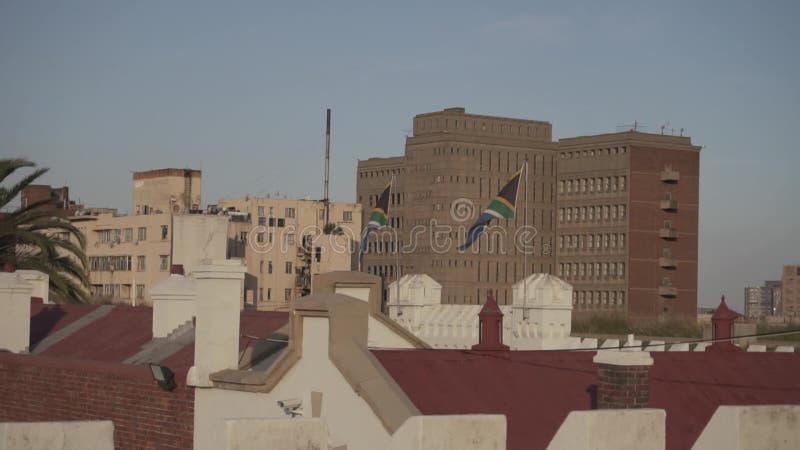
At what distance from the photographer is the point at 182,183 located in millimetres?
131500

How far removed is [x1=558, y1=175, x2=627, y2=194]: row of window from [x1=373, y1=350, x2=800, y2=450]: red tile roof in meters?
133

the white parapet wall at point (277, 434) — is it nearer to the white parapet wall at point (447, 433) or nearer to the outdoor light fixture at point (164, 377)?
the white parapet wall at point (447, 433)

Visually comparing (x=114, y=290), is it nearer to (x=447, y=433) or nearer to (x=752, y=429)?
(x=752, y=429)

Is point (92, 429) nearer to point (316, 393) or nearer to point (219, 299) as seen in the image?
point (316, 393)

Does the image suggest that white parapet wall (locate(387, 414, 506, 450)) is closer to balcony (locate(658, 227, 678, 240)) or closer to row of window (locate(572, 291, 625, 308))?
row of window (locate(572, 291, 625, 308))

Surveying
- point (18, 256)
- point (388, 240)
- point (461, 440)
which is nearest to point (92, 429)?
point (461, 440)

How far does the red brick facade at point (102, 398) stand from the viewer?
19.9m

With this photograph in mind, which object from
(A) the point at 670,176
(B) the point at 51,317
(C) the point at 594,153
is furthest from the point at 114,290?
(B) the point at 51,317

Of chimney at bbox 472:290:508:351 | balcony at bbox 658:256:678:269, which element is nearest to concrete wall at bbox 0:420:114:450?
chimney at bbox 472:290:508:351

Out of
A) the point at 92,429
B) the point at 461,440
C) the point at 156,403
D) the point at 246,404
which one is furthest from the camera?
the point at 156,403

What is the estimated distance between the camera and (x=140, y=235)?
13000 cm

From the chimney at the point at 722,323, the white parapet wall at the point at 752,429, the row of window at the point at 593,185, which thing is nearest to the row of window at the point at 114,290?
the row of window at the point at 593,185

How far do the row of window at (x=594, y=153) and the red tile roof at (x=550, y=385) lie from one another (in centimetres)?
13260

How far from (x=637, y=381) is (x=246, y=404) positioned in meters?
4.64
